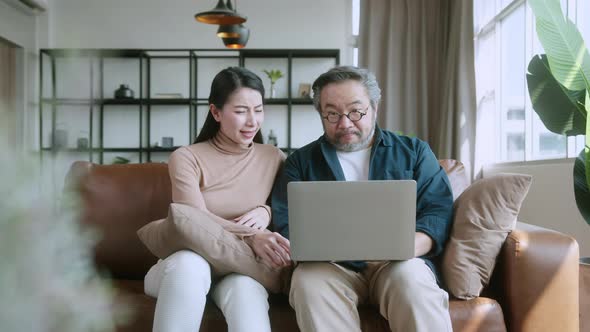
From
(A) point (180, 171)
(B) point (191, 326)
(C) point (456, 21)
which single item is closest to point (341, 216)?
(B) point (191, 326)

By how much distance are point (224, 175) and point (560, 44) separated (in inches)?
50.0

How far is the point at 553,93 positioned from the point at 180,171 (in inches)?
56.9

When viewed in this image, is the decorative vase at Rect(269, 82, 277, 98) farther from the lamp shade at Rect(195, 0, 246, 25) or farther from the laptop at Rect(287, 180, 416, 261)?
the laptop at Rect(287, 180, 416, 261)

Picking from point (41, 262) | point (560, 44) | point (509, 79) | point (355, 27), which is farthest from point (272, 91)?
point (41, 262)

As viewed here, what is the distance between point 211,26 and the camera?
612 cm

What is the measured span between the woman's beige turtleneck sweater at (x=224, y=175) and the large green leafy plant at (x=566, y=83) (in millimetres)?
1033

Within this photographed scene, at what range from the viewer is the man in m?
1.56

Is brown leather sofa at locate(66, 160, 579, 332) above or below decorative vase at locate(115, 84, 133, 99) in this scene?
below

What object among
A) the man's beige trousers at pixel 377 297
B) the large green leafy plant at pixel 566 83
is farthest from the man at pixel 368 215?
the large green leafy plant at pixel 566 83

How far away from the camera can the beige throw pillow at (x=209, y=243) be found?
167 cm

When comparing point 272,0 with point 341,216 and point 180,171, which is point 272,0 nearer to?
point 180,171

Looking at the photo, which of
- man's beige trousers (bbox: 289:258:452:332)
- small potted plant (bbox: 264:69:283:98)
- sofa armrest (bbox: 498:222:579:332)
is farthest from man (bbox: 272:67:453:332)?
small potted plant (bbox: 264:69:283:98)

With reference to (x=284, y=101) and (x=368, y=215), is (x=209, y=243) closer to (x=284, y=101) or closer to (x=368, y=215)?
(x=368, y=215)

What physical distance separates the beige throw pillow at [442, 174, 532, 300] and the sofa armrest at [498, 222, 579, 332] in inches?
2.6
